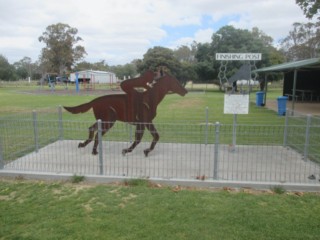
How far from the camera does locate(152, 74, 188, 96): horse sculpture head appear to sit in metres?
6.52

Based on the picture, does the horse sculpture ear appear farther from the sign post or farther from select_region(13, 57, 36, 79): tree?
select_region(13, 57, 36, 79): tree

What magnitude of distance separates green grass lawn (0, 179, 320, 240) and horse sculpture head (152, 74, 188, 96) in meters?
2.44

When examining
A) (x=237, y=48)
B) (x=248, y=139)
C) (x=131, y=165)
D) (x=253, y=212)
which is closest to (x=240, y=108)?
(x=248, y=139)

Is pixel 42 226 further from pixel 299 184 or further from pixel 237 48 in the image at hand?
pixel 237 48

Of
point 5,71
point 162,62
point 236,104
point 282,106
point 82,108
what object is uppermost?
point 162,62

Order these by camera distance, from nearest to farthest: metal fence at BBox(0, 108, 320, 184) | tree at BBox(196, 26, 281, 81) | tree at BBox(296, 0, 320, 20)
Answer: metal fence at BBox(0, 108, 320, 184)
tree at BBox(296, 0, 320, 20)
tree at BBox(196, 26, 281, 81)

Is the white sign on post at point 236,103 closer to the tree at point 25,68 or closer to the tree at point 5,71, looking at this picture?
the tree at point 5,71

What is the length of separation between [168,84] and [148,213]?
3374 millimetres

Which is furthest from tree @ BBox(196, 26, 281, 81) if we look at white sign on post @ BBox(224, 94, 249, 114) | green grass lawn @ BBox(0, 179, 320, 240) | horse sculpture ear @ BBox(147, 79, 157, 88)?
green grass lawn @ BBox(0, 179, 320, 240)

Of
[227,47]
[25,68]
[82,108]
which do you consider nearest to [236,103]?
[82,108]

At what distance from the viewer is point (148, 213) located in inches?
155

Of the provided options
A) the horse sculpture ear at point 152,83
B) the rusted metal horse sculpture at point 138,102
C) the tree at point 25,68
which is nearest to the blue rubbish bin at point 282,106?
the rusted metal horse sculpture at point 138,102

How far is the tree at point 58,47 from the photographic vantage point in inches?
2478

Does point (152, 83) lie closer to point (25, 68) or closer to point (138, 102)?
point (138, 102)
